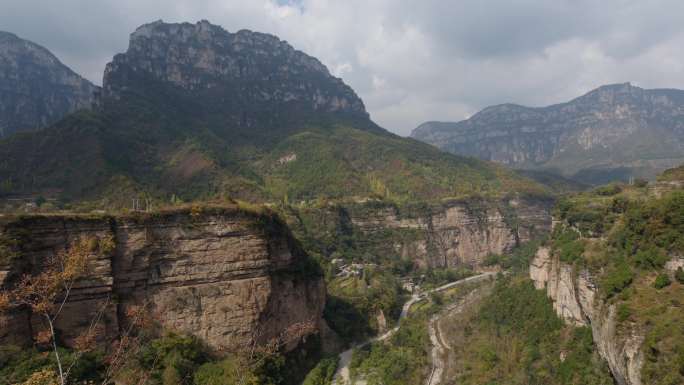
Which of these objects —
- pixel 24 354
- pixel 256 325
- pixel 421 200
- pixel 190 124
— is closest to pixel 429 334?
pixel 256 325

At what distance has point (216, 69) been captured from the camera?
171875mm

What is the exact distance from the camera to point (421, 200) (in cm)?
11581

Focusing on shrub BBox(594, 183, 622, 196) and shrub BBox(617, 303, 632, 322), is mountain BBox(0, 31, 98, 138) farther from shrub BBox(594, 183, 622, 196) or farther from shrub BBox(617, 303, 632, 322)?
shrub BBox(617, 303, 632, 322)

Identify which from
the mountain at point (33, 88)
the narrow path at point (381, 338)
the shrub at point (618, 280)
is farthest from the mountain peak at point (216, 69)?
the shrub at point (618, 280)

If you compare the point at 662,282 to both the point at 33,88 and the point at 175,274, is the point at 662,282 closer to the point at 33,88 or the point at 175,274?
the point at 175,274

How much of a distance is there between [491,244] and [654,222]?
84.0 m

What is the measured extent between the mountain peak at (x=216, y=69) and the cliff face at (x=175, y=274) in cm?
12114

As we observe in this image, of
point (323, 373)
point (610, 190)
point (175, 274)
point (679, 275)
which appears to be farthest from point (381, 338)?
Result: point (679, 275)

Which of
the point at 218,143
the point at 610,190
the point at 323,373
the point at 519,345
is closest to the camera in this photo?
the point at 323,373

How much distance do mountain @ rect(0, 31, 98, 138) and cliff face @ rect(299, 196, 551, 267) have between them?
10064cm

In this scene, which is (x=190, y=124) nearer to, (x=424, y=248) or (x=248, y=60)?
(x=248, y=60)

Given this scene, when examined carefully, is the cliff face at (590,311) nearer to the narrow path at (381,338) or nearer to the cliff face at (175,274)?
the narrow path at (381,338)

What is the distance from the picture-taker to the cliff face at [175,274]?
2972 cm

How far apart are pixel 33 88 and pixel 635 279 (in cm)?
19443
